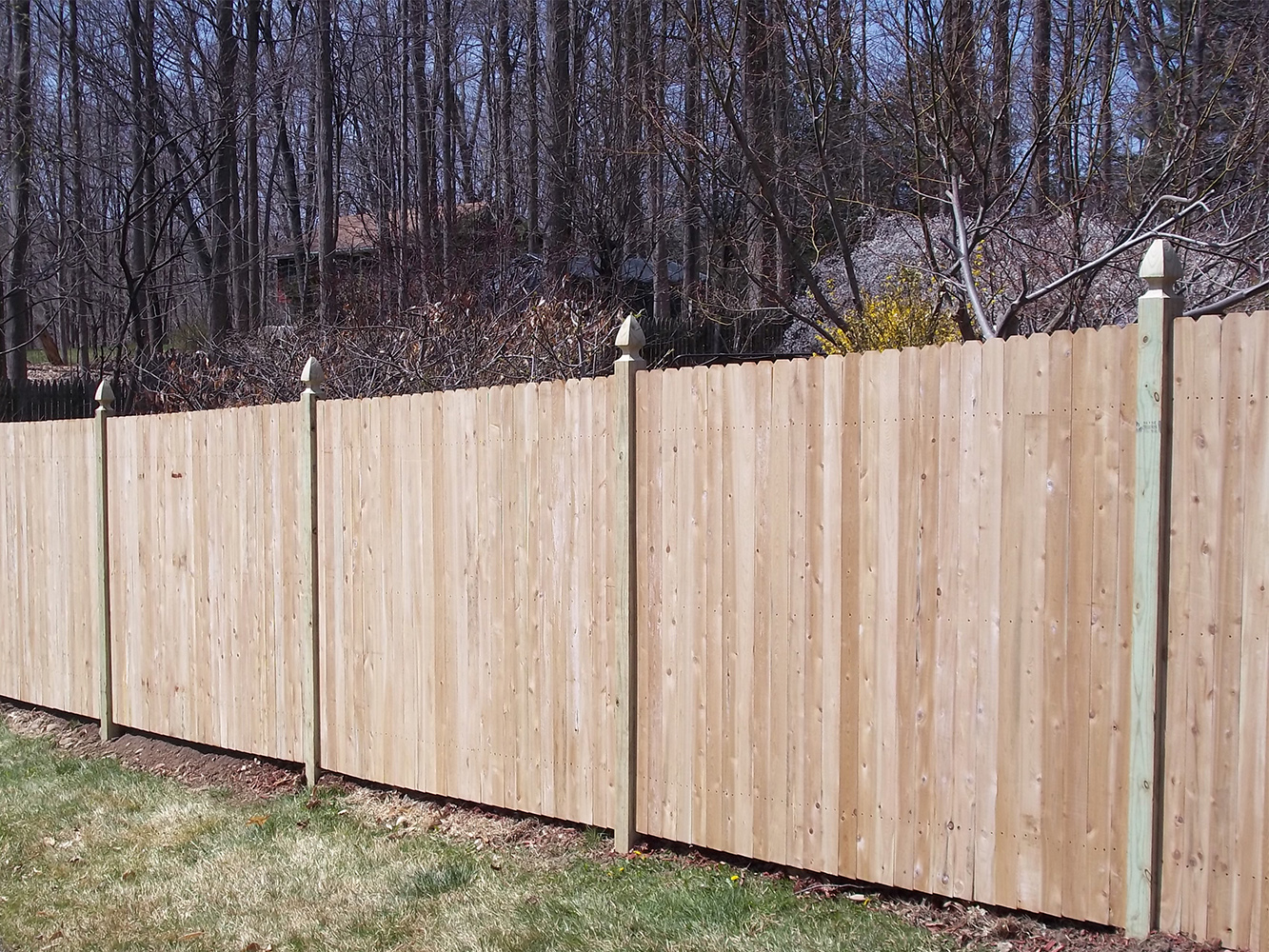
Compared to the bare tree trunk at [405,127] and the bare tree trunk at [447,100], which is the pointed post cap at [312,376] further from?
the bare tree trunk at [447,100]

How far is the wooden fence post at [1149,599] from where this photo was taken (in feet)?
11.5

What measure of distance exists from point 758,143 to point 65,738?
7.01 meters

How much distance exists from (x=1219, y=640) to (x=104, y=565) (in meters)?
6.83

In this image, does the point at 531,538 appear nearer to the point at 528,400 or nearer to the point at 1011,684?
the point at 528,400

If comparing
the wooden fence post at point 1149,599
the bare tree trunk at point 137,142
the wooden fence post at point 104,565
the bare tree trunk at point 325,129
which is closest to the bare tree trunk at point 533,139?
the bare tree trunk at point 325,129

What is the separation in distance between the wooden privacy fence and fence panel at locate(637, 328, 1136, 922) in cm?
1

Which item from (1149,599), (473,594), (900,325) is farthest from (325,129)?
(1149,599)

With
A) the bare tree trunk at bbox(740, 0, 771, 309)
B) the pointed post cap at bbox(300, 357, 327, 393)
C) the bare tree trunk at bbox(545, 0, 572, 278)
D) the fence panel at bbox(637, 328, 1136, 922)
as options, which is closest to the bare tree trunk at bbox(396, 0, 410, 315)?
the bare tree trunk at bbox(545, 0, 572, 278)

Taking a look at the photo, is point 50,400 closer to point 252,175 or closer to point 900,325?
point 252,175

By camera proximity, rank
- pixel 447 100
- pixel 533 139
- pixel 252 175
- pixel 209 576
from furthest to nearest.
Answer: pixel 252 175, pixel 447 100, pixel 533 139, pixel 209 576

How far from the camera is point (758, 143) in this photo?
9969mm

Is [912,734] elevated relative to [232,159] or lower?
lower

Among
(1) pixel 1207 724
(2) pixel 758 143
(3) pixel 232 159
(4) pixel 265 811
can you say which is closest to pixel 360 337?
(2) pixel 758 143

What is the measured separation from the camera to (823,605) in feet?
14.0
